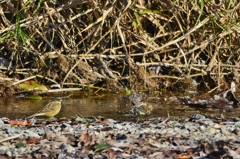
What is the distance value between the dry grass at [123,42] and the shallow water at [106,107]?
352mm

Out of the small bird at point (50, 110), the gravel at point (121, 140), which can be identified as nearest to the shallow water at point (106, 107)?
the small bird at point (50, 110)

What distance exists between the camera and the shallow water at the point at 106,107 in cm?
729

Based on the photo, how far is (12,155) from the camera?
190 inches

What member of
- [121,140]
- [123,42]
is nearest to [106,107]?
[123,42]

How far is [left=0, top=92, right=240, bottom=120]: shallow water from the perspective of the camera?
7.29 metres

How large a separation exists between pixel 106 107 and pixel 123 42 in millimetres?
1142

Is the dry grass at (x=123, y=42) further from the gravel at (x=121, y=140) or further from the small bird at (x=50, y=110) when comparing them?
the gravel at (x=121, y=140)

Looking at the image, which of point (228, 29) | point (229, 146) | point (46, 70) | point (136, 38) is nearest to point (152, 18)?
point (136, 38)

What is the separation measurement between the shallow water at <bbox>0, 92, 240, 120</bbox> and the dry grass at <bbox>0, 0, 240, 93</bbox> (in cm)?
35

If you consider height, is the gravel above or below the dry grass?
below

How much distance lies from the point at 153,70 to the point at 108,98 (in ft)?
3.15

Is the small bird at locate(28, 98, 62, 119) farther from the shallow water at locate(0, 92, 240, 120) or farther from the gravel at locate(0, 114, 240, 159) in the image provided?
the gravel at locate(0, 114, 240, 159)

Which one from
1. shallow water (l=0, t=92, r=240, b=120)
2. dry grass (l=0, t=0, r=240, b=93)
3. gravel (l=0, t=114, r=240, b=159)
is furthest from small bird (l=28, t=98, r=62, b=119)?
dry grass (l=0, t=0, r=240, b=93)

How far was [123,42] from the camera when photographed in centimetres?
852
